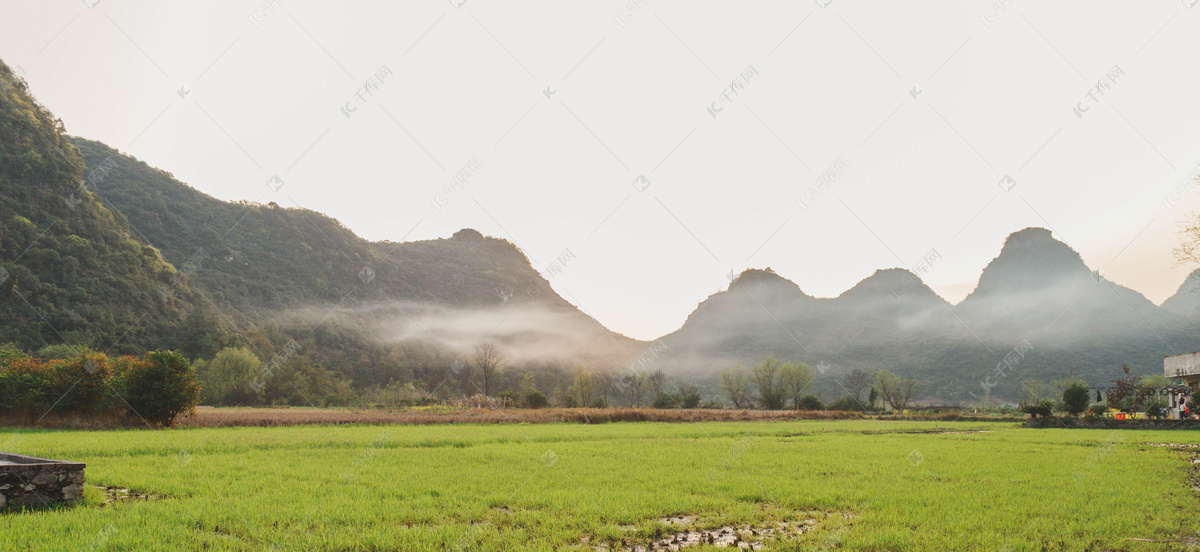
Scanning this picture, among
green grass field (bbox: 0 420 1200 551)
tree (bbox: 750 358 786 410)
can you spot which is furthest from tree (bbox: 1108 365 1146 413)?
green grass field (bbox: 0 420 1200 551)

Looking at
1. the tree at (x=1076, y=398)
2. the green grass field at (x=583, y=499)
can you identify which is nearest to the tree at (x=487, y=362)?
the green grass field at (x=583, y=499)

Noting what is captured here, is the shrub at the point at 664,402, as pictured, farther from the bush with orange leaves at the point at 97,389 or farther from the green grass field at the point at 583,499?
the green grass field at the point at 583,499

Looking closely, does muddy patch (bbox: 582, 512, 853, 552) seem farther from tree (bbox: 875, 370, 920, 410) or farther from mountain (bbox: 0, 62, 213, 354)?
tree (bbox: 875, 370, 920, 410)

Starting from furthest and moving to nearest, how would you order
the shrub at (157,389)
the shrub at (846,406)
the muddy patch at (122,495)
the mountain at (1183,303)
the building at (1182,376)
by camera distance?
the mountain at (1183,303) < the shrub at (846,406) < the building at (1182,376) < the shrub at (157,389) < the muddy patch at (122,495)

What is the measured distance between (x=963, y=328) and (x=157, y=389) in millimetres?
154908

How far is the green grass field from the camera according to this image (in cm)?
728

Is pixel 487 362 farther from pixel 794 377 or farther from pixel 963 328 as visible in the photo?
pixel 963 328

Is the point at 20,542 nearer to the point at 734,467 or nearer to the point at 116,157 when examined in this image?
the point at 734,467

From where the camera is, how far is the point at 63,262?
63.7 meters

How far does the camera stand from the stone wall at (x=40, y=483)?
8555mm

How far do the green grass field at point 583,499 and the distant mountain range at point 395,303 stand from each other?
65476mm

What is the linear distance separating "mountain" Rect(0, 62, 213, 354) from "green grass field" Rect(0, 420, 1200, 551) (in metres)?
59.6

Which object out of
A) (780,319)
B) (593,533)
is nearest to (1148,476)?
(593,533)

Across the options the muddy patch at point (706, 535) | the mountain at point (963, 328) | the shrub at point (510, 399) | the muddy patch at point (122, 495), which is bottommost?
the shrub at point (510, 399)
